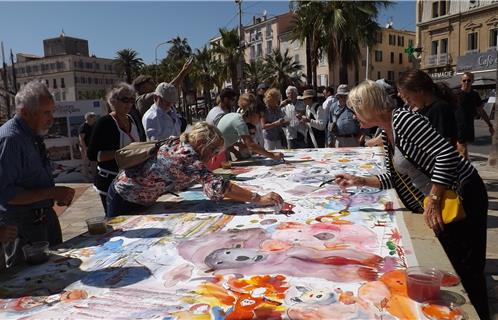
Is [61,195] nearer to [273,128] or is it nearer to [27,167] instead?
[27,167]

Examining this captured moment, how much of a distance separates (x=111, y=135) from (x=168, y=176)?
1080mm

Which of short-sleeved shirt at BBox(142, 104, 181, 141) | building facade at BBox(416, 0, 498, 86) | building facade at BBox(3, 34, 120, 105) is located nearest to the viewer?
short-sleeved shirt at BBox(142, 104, 181, 141)

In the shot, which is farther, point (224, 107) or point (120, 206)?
point (224, 107)

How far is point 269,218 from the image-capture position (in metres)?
2.50

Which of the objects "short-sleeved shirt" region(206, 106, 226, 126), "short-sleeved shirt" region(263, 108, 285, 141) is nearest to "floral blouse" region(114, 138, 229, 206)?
"short-sleeved shirt" region(206, 106, 226, 126)

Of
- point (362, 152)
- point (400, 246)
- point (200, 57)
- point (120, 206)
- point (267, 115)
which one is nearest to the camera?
point (400, 246)

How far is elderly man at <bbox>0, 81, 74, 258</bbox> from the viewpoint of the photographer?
2.27 metres

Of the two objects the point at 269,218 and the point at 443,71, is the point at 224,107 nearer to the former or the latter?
the point at 269,218

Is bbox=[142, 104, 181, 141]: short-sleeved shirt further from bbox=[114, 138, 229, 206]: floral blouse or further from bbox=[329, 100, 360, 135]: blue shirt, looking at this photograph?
bbox=[329, 100, 360, 135]: blue shirt

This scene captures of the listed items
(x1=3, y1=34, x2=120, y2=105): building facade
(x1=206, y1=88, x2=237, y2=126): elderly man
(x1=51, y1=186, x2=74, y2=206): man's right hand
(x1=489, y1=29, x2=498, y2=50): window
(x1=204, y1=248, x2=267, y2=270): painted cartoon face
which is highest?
(x1=3, y1=34, x2=120, y2=105): building facade

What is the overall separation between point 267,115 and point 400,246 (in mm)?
4696

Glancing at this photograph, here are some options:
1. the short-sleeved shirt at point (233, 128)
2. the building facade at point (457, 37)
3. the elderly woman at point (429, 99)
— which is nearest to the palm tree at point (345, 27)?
the building facade at point (457, 37)

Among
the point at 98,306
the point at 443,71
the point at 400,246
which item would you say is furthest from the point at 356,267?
the point at 443,71

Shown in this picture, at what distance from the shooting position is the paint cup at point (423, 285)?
144cm
